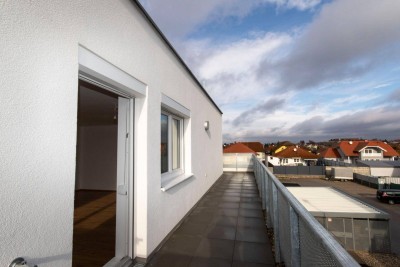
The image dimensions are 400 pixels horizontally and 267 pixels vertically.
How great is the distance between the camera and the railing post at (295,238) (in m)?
1.68

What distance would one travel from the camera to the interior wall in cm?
833

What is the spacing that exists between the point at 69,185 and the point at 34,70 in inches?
35.2

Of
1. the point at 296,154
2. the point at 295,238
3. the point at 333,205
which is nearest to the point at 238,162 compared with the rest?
the point at 333,205

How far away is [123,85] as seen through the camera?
8.38ft

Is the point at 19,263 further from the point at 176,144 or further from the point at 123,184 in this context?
the point at 176,144

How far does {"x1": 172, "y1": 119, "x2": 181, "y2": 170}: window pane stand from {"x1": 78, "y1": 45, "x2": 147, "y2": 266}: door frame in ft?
6.18

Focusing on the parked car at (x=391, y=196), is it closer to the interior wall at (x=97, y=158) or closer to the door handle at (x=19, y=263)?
the interior wall at (x=97, y=158)

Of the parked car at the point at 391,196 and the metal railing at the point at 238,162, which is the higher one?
the metal railing at the point at 238,162

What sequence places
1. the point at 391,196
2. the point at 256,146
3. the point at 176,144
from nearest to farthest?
the point at 176,144
the point at 391,196
the point at 256,146

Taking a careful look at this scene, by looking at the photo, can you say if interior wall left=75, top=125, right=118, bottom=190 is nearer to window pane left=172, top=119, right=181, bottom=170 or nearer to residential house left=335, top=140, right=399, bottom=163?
window pane left=172, top=119, right=181, bottom=170

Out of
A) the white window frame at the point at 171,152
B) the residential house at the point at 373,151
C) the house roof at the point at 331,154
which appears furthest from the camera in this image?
the house roof at the point at 331,154

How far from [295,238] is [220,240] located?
2.22 metres

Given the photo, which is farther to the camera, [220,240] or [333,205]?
[333,205]

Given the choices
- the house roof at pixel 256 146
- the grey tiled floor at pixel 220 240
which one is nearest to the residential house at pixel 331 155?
the house roof at pixel 256 146
